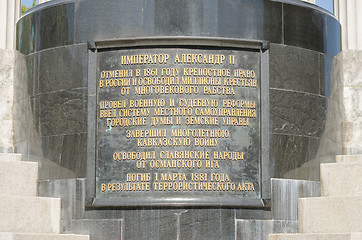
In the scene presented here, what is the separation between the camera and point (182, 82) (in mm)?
14867

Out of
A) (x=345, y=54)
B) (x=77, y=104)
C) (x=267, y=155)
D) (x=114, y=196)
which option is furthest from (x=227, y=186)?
(x=345, y=54)

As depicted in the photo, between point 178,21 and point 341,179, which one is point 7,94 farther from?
point 341,179

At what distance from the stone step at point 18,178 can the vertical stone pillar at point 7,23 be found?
550 cm

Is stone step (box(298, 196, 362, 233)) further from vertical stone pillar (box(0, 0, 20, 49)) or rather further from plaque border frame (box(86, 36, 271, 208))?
vertical stone pillar (box(0, 0, 20, 49))

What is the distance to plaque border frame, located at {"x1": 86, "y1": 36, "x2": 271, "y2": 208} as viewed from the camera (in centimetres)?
1427

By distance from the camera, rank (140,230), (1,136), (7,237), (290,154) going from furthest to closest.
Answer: (1,136) → (290,154) → (140,230) → (7,237)

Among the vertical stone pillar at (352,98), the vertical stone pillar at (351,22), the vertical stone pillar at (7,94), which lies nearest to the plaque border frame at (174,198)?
the vertical stone pillar at (7,94)

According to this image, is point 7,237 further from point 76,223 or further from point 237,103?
point 237,103

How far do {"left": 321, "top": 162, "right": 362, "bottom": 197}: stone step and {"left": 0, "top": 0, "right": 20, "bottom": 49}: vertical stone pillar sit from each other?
8902mm

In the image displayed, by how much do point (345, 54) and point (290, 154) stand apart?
3.42 m

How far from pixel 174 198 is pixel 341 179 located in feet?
10.6

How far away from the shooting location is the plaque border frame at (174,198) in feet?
46.8

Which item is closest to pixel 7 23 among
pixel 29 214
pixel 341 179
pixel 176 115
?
pixel 176 115

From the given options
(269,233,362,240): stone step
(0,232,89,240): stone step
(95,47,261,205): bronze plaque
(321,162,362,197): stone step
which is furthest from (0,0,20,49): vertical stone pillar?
(269,233,362,240): stone step
